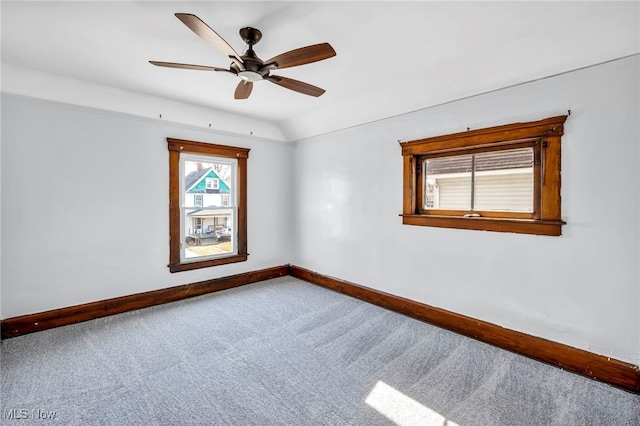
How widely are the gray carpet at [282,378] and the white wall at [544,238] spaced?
39cm

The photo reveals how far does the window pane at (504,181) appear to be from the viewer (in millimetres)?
2686

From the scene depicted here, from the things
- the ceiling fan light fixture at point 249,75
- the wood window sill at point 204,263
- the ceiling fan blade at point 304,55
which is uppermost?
the ceiling fan blade at point 304,55

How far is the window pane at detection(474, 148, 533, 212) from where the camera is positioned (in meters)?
2.69

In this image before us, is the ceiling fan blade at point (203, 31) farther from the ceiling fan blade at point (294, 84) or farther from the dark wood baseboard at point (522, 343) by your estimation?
the dark wood baseboard at point (522, 343)

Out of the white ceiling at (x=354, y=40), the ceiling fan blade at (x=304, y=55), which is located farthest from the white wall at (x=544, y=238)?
the ceiling fan blade at (x=304, y=55)

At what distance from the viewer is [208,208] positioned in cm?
425

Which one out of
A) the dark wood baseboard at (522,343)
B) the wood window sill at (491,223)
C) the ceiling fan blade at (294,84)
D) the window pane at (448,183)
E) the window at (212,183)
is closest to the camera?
the dark wood baseboard at (522,343)

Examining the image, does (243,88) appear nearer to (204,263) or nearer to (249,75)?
(249,75)

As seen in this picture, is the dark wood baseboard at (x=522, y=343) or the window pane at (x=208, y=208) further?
the window pane at (x=208, y=208)

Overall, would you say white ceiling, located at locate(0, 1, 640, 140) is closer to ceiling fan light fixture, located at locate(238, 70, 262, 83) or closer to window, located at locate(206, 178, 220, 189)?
ceiling fan light fixture, located at locate(238, 70, 262, 83)

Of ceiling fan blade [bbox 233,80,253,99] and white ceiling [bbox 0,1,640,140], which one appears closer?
white ceiling [bbox 0,1,640,140]

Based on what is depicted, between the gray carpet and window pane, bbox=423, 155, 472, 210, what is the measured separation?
1.34m

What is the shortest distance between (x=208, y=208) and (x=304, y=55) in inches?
115

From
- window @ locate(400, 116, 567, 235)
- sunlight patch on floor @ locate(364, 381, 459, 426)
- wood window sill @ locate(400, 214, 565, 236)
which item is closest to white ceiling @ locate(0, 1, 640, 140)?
window @ locate(400, 116, 567, 235)
